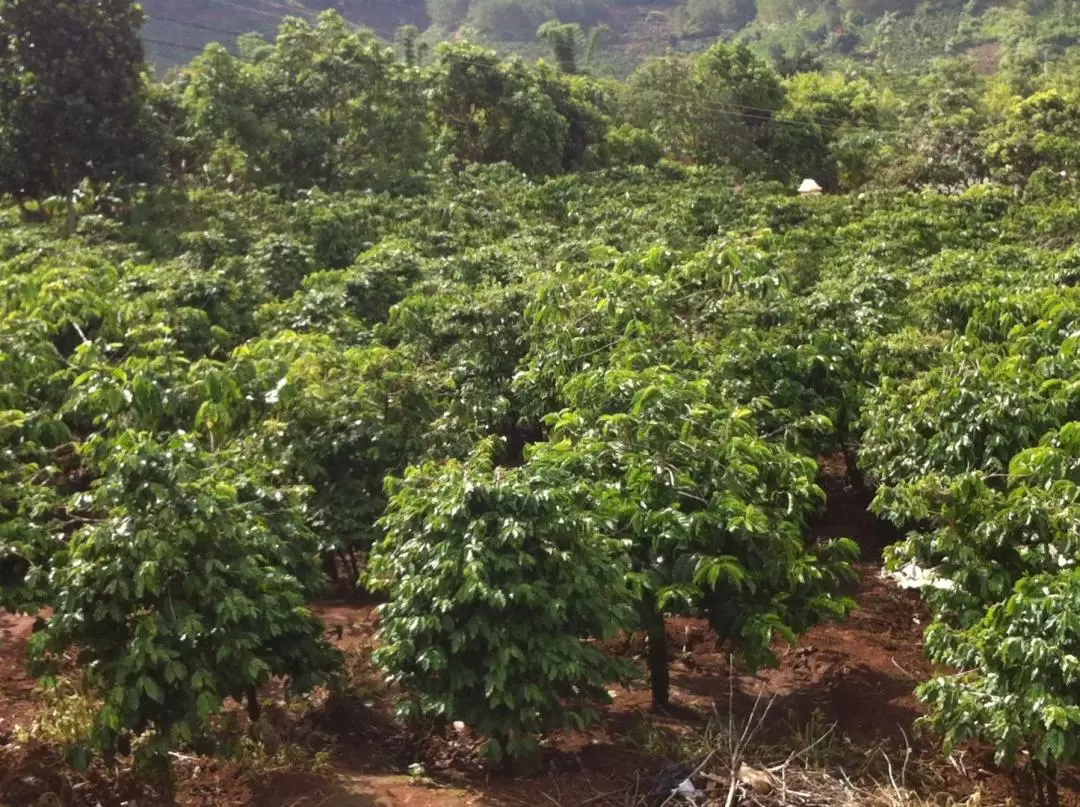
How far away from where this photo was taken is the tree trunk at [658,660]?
7.06 meters

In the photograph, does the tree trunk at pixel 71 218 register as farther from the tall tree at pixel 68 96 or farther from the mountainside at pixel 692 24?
the mountainside at pixel 692 24

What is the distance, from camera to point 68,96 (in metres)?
18.9

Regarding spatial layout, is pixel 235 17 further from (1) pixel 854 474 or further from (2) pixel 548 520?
(2) pixel 548 520

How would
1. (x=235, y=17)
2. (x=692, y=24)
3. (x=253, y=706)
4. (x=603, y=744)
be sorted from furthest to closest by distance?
(x=692, y=24), (x=235, y=17), (x=603, y=744), (x=253, y=706)

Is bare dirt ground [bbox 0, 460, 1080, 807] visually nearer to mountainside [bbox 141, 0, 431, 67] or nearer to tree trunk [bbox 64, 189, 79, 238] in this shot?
tree trunk [bbox 64, 189, 79, 238]

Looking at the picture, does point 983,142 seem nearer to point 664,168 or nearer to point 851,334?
point 664,168

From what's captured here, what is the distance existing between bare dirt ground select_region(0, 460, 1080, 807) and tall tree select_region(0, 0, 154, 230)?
41.3 ft

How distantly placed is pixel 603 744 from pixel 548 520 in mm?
1969

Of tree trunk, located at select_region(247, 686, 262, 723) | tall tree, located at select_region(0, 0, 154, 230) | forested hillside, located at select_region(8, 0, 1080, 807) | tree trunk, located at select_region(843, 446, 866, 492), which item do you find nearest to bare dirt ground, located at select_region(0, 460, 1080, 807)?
forested hillside, located at select_region(8, 0, 1080, 807)

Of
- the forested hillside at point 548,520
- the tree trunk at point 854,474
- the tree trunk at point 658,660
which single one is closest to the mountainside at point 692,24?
the forested hillside at point 548,520

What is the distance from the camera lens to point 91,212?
20469mm

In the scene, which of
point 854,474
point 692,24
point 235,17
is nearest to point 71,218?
point 854,474

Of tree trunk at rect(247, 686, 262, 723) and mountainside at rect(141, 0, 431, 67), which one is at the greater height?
mountainside at rect(141, 0, 431, 67)

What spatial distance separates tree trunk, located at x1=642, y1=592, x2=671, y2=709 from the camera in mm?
7059
